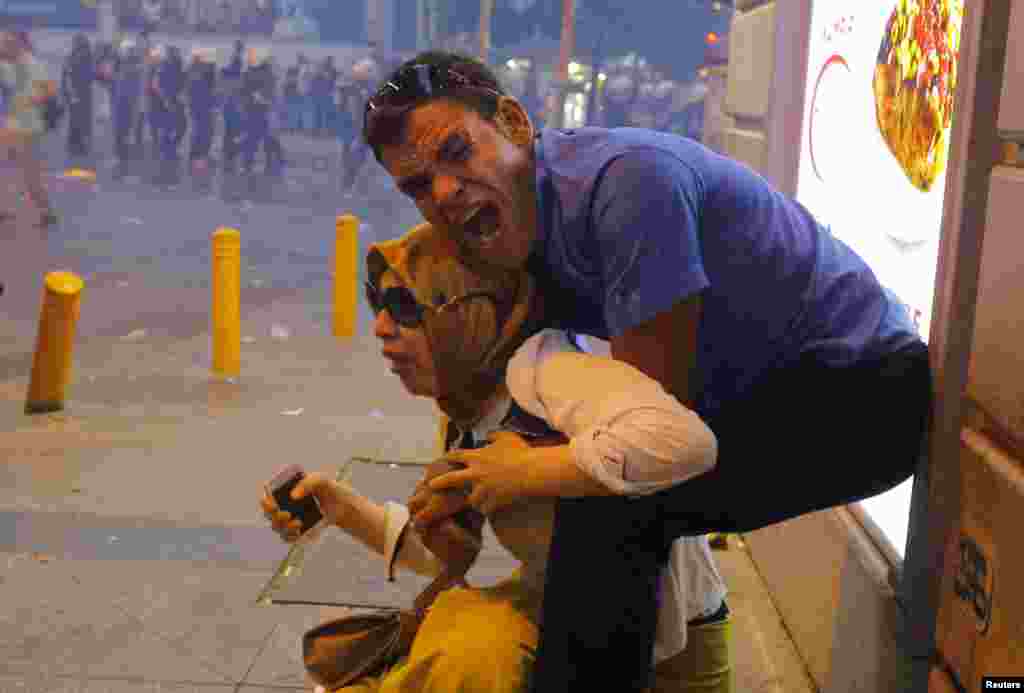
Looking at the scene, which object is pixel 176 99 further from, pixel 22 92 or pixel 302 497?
pixel 302 497

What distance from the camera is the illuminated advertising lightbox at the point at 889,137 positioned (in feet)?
9.78

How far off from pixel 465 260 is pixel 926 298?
1.20 m

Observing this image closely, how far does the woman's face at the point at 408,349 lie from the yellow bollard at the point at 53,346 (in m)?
5.02

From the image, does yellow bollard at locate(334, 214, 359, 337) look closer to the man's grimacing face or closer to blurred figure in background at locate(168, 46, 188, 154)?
the man's grimacing face

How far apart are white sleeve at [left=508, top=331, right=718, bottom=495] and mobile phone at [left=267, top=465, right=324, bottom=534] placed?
1.83 feet

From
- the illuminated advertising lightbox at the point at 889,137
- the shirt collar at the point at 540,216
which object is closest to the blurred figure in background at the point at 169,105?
the illuminated advertising lightbox at the point at 889,137

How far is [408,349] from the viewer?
2268 mm

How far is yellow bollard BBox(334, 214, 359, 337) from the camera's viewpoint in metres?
9.41

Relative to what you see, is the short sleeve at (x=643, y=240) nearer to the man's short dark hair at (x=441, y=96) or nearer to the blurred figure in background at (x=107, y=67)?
the man's short dark hair at (x=441, y=96)

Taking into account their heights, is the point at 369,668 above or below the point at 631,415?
below

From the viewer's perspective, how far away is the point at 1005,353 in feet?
7.24

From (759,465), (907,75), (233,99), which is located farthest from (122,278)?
(233,99)

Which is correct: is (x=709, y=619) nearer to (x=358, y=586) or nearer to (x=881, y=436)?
(x=881, y=436)

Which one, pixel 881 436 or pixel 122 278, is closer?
pixel 881 436
